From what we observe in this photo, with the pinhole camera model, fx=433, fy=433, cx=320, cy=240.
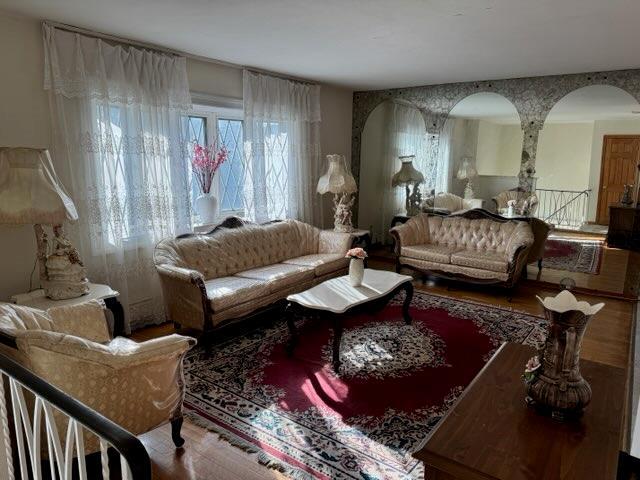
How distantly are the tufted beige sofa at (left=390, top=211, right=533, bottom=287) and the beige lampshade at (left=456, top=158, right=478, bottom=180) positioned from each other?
20.1 inches

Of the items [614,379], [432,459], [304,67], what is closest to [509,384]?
[614,379]

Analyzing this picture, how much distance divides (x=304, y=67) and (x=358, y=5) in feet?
6.97

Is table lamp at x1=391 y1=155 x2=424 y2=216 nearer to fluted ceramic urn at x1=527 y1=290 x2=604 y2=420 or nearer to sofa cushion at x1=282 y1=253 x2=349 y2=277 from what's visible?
sofa cushion at x1=282 y1=253 x2=349 y2=277

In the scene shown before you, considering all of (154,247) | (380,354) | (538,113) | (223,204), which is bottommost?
(380,354)

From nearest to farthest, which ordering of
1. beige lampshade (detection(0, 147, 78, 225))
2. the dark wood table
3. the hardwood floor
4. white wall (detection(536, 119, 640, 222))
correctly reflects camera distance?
the dark wood table
the hardwood floor
beige lampshade (detection(0, 147, 78, 225))
white wall (detection(536, 119, 640, 222))

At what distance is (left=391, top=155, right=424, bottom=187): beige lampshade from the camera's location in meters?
6.35

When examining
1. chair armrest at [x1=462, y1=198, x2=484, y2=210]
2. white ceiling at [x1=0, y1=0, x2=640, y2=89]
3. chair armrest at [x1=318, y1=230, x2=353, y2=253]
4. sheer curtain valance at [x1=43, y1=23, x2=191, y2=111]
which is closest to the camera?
white ceiling at [x1=0, y1=0, x2=640, y2=89]

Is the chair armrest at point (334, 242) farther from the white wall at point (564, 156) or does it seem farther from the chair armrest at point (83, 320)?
the chair armrest at point (83, 320)

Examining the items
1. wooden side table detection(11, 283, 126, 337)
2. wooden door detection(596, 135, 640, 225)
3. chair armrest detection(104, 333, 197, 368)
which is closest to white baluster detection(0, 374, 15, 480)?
chair armrest detection(104, 333, 197, 368)

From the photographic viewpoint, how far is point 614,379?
1.93 m

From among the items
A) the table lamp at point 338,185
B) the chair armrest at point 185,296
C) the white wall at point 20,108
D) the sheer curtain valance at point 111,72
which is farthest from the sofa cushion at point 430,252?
the white wall at point 20,108

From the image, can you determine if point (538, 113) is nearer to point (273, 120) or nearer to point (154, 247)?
point (273, 120)

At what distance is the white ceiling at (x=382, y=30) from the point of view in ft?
9.08

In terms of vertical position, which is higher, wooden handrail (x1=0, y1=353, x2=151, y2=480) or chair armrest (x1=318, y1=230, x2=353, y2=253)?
wooden handrail (x1=0, y1=353, x2=151, y2=480)
